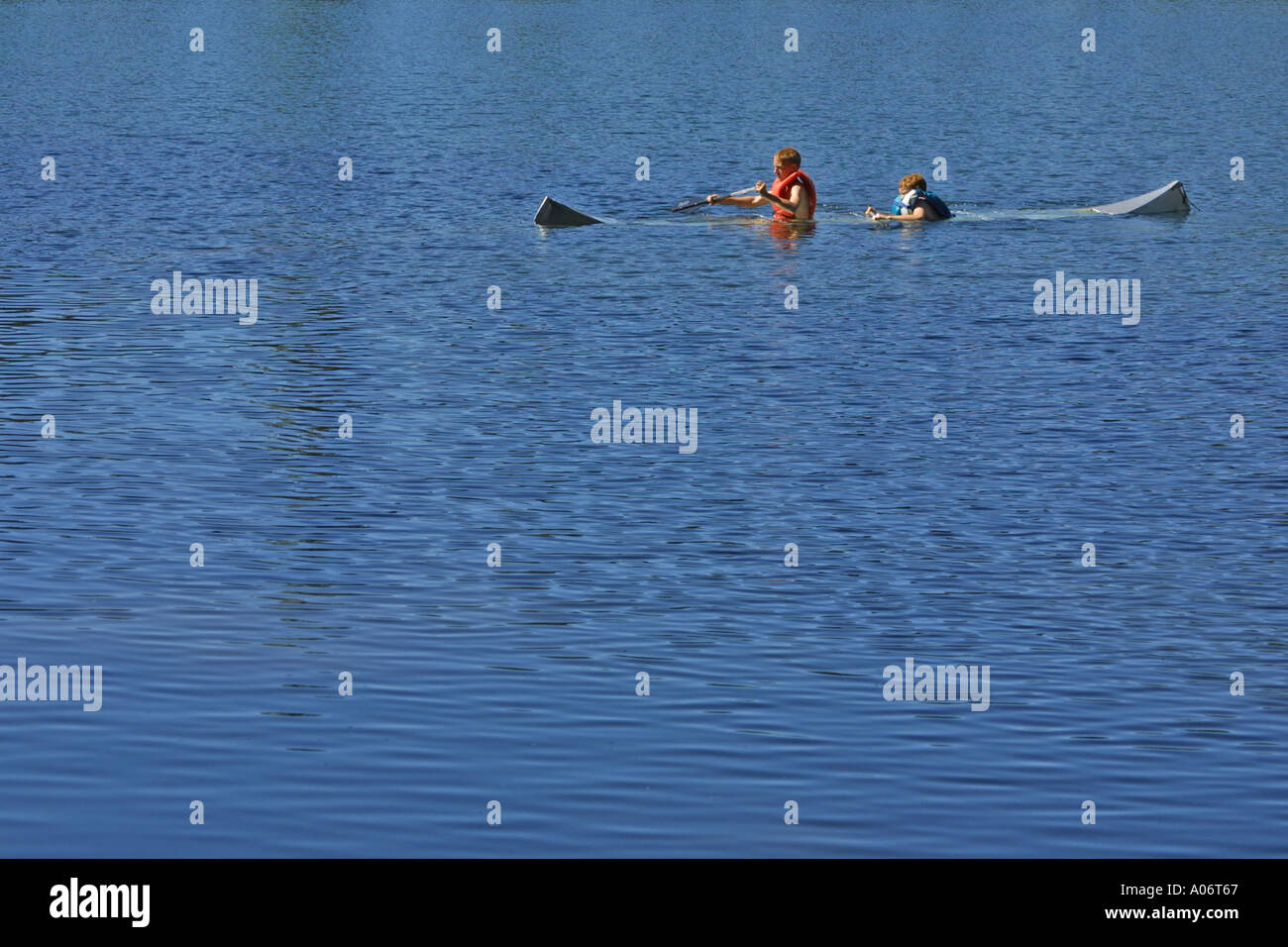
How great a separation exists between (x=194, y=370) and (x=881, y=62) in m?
70.2

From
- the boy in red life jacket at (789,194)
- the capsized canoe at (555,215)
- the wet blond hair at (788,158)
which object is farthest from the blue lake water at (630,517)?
the wet blond hair at (788,158)

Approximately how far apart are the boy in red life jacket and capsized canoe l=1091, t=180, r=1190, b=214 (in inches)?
295

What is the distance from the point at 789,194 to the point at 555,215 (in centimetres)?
529

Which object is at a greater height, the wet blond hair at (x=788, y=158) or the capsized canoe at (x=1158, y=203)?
the wet blond hair at (x=788, y=158)

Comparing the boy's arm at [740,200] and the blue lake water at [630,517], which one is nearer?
the blue lake water at [630,517]

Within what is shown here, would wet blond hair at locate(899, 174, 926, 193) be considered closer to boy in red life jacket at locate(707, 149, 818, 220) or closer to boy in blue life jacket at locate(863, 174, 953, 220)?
boy in blue life jacket at locate(863, 174, 953, 220)

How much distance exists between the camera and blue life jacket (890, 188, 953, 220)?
4512 centimetres

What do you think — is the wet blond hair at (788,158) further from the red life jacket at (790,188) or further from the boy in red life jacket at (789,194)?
the red life jacket at (790,188)

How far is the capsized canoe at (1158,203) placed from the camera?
155 ft

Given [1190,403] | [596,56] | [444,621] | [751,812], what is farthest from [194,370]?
[596,56]

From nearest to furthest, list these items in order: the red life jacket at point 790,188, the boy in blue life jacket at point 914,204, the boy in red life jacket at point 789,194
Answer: the boy in red life jacket at point 789,194, the boy in blue life jacket at point 914,204, the red life jacket at point 790,188

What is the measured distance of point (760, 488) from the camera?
23594 mm

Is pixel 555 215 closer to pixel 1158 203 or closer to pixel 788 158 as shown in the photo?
pixel 788 158
